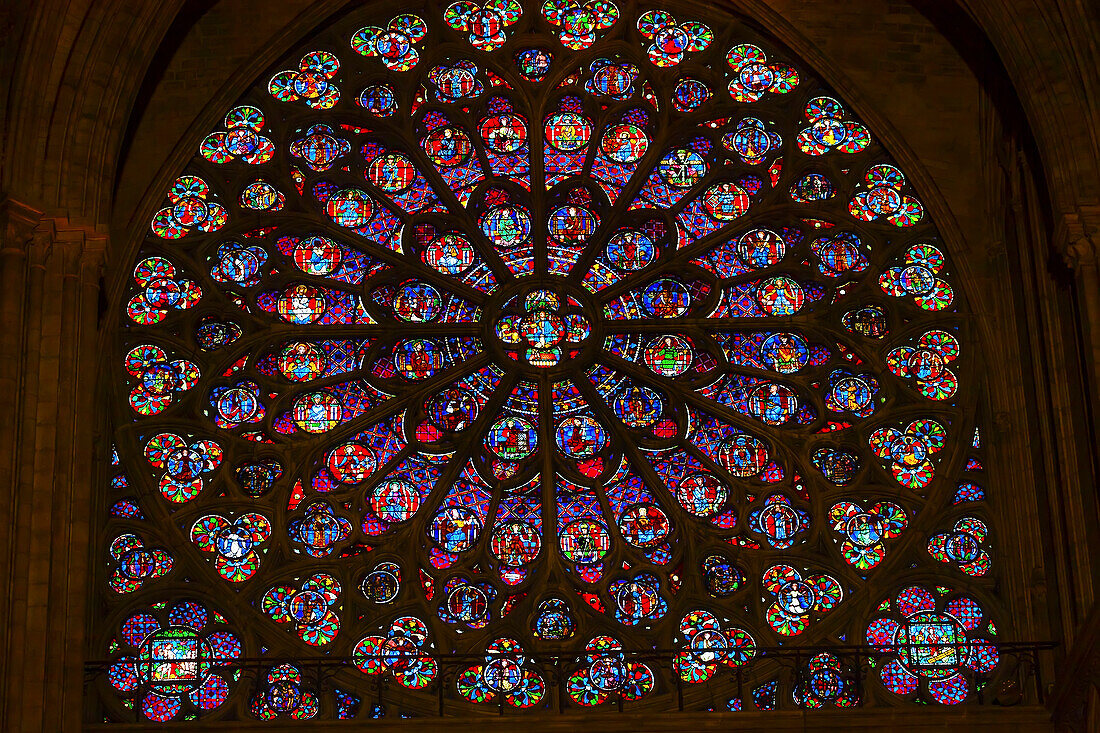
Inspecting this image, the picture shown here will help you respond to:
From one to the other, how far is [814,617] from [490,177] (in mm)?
4120

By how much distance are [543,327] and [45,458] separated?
428 centimetres

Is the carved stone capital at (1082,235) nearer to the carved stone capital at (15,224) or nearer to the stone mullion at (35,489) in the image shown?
the stone mullion at (35,489)

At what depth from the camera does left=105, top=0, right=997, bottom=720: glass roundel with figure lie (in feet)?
54.9

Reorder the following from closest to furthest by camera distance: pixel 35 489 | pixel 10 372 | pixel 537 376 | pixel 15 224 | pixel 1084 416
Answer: pixel 35 489 → pixel 10 372 → pixel 15 224 → pixel 1084 416 → pixel 537 376

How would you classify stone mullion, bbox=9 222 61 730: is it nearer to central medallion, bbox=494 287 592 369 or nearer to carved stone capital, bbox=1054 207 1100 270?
central medallion, bbox=494 287 592 369

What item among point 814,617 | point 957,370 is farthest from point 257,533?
point 957,370

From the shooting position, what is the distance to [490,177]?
18.5m

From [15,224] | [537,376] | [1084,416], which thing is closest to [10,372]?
[15,224]

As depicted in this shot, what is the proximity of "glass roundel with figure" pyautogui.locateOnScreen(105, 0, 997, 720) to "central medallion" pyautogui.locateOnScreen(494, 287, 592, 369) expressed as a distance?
23 millimetres

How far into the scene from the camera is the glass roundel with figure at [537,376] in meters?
16.7

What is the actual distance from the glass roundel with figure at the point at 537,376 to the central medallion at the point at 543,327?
2 centimetres

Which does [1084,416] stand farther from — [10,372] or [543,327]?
[10,372]

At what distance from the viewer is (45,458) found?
1487 centimetres

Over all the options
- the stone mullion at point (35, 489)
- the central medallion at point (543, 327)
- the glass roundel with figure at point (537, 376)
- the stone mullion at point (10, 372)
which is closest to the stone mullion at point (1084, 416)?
the glass roundel with figure at point (537, 376)
